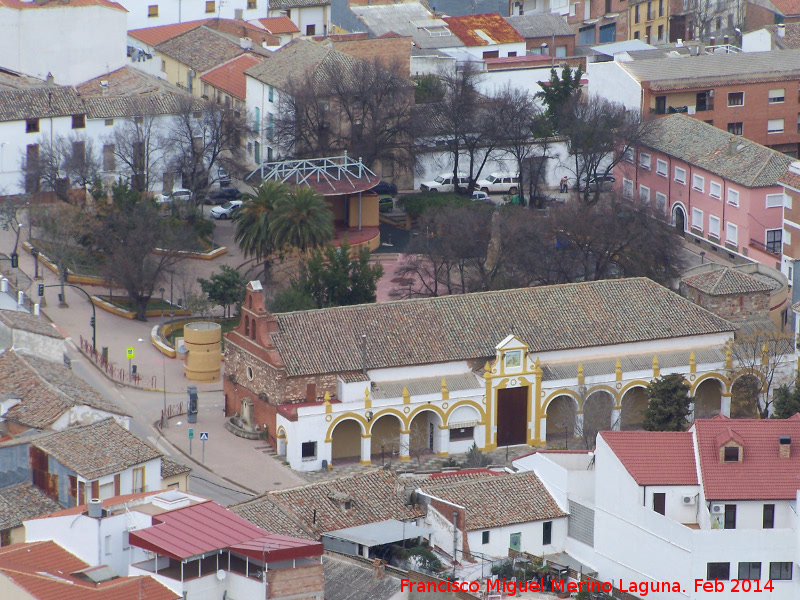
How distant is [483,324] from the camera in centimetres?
10625

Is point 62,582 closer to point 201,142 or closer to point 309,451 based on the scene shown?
point 309,451

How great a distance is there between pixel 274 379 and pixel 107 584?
2919cm

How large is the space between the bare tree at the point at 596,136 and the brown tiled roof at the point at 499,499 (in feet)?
139

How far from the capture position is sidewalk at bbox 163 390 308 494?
9994 cm

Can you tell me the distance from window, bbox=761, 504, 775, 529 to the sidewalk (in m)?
23.7

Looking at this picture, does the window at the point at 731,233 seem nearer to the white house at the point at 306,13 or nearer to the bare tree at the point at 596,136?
the bare tree at the point at 596,136

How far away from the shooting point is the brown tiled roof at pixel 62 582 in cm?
7362

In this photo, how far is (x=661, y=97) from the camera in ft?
470

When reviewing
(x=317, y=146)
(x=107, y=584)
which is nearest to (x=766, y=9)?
(x=317, y=146)

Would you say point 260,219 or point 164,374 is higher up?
point 260,219

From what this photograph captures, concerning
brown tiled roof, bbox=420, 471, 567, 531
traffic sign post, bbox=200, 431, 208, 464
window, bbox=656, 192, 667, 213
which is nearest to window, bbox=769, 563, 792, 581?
brown tiled roof, bbox=420, 471, 567, 531

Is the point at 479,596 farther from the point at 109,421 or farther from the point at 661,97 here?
the point at 661,97

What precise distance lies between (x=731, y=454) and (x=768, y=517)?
3.10 metres

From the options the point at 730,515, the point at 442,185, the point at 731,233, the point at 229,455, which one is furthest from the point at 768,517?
the point at 442,185
